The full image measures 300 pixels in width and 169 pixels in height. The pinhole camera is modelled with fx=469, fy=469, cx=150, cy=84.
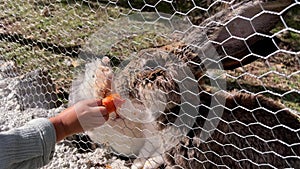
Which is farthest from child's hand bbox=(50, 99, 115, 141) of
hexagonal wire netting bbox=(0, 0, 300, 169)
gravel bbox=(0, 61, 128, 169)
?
gravel bbox=(0, 61, 128, 169)

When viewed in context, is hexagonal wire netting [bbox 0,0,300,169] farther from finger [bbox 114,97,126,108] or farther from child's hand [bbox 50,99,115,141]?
child's hand [bbox 50,99,115,141]

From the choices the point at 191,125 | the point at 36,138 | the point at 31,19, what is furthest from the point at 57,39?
the point at 36,138

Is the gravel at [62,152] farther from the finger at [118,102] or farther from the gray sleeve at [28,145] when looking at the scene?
the gray sleeve at [28,145]

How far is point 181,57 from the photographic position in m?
2.10

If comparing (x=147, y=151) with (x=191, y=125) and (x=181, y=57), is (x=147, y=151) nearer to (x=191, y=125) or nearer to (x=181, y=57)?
(x=191, y=125)

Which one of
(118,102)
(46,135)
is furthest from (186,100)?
(46,135)

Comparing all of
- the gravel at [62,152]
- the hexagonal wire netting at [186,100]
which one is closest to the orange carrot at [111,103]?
the hexagonal wire netting at [186,100]

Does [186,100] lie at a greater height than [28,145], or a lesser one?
lesser

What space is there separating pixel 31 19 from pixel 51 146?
2967 mm

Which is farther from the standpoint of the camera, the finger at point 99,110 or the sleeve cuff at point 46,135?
the finger at point 99,110

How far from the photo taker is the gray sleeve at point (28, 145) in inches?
65.4

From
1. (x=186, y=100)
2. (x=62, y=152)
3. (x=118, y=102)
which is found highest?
(x=118, y=102)

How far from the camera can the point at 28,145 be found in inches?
67.2

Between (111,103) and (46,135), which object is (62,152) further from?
(46,135)
